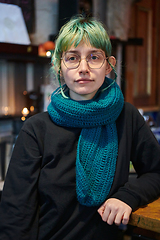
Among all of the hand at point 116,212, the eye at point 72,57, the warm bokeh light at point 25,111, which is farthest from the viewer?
the warm bokeh light at point 25,111

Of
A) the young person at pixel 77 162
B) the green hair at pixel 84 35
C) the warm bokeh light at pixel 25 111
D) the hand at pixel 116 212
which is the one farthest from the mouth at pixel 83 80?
the warm bokeh light at pixel 25 111

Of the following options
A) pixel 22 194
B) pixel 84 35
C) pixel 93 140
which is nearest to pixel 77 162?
pixel 93 140

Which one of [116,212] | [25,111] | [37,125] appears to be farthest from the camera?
[25,111]

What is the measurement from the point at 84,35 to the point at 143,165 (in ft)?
1.56

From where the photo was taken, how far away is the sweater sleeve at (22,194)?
77cm

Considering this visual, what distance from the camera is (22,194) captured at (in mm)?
789

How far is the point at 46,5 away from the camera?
59.2 inches

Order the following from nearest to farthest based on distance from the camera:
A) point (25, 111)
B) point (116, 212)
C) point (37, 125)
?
point (116, 212)
point (37, 125)
point (25, 111)

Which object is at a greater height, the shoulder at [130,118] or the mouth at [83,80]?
the mouth at [83,80]

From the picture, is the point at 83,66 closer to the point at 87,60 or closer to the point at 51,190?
the point at 87,60

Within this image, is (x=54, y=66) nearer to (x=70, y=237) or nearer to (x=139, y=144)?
(x=139, y=144)

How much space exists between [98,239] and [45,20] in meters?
1.25

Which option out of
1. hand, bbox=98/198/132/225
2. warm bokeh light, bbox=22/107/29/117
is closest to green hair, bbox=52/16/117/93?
hand, bbox=98/198/132/225

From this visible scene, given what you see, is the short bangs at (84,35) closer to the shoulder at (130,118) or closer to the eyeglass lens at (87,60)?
the eyeglass lens at (87,60)
